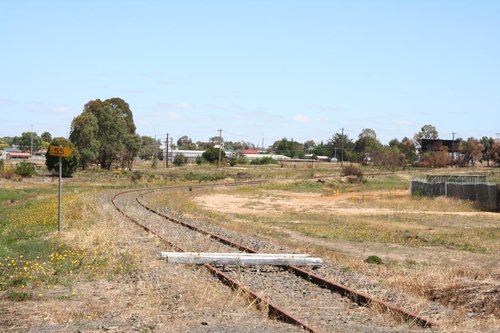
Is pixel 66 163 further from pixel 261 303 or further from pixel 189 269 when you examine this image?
pixel 261 303

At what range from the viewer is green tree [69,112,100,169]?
318 feet

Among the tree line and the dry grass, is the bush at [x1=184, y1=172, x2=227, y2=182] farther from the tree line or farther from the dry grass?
the dry grass

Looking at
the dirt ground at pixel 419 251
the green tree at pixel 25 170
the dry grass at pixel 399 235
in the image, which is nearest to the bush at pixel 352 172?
the dry grass at pixel 399 235

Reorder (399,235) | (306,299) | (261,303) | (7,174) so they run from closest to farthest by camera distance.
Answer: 1. (261,303)
2. (306,299)
3. (399,235)
4. (7,174)

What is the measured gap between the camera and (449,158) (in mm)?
141125

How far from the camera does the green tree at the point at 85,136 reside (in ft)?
318

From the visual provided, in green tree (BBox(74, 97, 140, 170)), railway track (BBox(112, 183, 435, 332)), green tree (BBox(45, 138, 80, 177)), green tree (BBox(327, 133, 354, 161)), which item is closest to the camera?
railway track (BBox(112, 183, 435, 332))

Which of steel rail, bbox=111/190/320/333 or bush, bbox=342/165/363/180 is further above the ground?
bush, bbox=342/165/363/180

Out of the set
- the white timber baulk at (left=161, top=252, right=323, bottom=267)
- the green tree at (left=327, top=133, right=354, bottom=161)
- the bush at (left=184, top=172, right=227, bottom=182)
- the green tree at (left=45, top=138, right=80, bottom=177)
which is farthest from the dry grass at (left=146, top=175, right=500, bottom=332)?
the green tree at (left=327, top=133, right=354, bottom=161)

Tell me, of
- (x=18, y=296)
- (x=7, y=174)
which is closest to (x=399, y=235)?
(x=18, y=296)

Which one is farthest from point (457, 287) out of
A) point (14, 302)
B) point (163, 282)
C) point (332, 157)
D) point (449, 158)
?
point (332, 157)

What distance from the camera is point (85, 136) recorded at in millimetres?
96875

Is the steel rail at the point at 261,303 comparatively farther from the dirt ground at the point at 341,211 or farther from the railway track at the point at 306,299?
the dirt ground at the point at 341,211

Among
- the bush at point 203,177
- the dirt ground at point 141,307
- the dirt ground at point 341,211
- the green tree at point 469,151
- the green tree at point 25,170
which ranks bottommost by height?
the dirt ground at point 341,211
